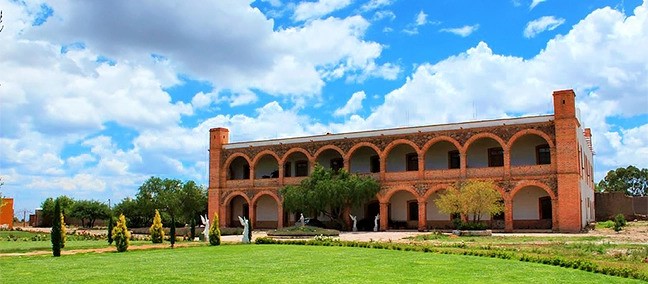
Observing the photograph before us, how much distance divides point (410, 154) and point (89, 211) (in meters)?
27.6

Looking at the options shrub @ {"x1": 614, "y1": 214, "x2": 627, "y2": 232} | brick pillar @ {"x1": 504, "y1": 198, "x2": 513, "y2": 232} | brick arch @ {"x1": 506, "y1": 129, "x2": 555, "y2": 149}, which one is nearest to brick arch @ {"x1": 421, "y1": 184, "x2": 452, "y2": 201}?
brick pillar @ {"x1": 504, "y1": 198, "x2": 513, "y2": 232}

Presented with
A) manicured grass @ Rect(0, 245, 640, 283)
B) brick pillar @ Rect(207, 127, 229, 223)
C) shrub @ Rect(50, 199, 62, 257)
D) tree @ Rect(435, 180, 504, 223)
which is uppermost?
brick pillar @ Rect(207, 127, 229, 223)

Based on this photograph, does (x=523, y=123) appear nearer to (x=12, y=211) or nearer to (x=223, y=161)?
(x=223, y=161)

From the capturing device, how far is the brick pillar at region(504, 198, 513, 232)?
31.6 metres

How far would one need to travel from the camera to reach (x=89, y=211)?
161 feet

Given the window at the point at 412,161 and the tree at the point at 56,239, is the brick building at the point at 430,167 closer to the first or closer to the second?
the window at the point at 412,161

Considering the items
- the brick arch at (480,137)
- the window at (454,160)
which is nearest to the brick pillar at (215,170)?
the window at (454,160)

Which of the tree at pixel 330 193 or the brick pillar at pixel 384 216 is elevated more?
the tree at pixel 330 193

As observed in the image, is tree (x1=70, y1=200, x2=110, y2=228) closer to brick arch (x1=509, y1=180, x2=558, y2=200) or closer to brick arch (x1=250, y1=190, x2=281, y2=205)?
brick arch (x1=250, y1=190, x2=281, y2=205)

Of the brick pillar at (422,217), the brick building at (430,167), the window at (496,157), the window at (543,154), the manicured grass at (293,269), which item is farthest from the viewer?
the window at (496,157)

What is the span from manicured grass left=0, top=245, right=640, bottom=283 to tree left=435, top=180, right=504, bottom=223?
13656 millimetres

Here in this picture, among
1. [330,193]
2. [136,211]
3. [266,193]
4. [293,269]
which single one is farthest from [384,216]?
[293,269]

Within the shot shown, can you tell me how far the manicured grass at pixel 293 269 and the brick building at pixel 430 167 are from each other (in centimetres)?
1703

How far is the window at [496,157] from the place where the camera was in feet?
113
